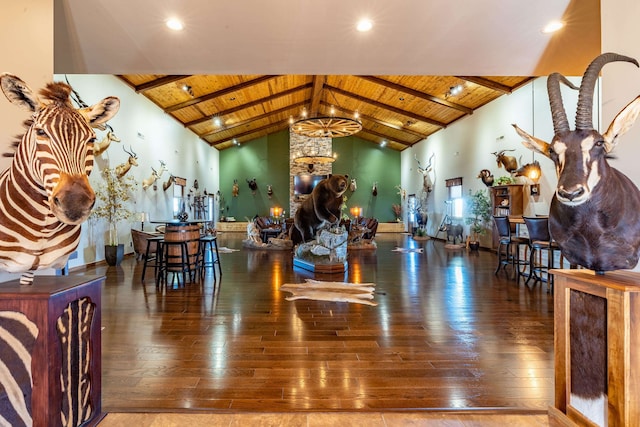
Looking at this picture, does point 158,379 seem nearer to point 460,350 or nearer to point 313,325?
point 313,325

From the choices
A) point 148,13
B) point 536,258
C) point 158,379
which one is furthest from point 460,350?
point 536,258

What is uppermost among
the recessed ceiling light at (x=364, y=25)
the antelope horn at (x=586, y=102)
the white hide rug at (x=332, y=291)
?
the recessed ceiling light at (x=364, y=25)

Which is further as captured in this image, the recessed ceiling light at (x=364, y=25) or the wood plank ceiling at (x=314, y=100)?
the wood plank ceiling at (x=314, y=100)

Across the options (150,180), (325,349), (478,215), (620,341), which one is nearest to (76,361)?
(325,349)

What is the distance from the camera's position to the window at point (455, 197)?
37.3 ft

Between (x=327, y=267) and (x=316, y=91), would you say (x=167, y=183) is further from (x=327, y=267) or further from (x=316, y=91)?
(x=327, y=267)

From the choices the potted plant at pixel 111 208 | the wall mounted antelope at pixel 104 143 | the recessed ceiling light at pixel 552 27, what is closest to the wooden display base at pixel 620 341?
the recessed ceiling light at pixel 552 27

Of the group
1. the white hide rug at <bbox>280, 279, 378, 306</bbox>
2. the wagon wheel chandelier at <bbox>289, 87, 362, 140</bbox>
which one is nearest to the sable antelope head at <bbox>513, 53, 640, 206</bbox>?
the white hide rug at <bbox>280, 279, 378, 306</bbox>

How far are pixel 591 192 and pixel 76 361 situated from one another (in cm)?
226

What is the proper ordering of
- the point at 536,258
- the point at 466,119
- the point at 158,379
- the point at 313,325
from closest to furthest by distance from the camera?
the point at 158,379
the point at 313,325
the point at 536,258
the point at 466,119

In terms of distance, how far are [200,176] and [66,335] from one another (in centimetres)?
1355

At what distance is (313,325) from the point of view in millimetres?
3248

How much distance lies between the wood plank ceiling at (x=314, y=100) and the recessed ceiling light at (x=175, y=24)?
563cm

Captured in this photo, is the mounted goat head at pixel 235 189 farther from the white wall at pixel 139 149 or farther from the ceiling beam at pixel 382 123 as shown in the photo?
the ceiling beam at pixel 382 123
